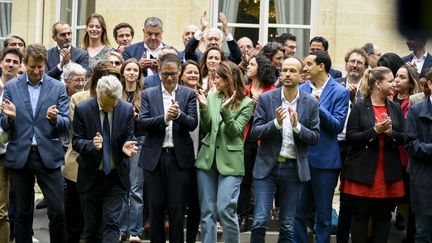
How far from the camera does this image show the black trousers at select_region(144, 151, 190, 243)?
7.93 meters

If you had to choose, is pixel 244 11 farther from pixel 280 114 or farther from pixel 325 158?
pixel 280 114

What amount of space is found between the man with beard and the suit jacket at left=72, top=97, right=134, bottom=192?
244 cm

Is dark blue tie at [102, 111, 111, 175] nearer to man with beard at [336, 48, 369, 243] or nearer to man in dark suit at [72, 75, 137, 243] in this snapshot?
man in dark suit at [72, 75, 137, 243]

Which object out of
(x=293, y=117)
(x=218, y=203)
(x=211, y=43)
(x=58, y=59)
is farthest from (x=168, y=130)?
(x=58, y=59)

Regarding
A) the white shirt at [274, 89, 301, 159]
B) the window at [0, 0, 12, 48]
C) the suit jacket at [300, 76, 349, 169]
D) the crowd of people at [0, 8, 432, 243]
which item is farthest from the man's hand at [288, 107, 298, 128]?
the window at [0, 0, 12, 48]

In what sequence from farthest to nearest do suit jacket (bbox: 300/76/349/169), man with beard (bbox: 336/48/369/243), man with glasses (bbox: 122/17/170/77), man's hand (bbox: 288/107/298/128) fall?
man with glasses (bbox: 122/17/170/77) < man with beard (bbox: 336/48/369/243) < suit jacket (bbox: 300/76/349/169) < man's hand (bbox: 288/107/298/128)

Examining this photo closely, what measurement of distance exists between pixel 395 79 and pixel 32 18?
27.6 feet

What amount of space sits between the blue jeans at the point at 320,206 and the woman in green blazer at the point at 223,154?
84cm

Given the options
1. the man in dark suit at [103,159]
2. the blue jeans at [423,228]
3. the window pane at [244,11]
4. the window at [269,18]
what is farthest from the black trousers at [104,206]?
the window pane at [244,11]

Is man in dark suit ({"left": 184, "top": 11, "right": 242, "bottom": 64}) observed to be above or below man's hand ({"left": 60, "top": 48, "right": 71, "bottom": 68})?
above

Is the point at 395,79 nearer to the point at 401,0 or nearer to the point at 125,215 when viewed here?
the point at 125,215

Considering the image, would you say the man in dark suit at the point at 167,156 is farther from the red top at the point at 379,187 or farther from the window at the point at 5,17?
the window at the point at 5,17

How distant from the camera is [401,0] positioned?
2.38ft

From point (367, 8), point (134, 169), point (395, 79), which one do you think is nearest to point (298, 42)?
point (367, 8)
